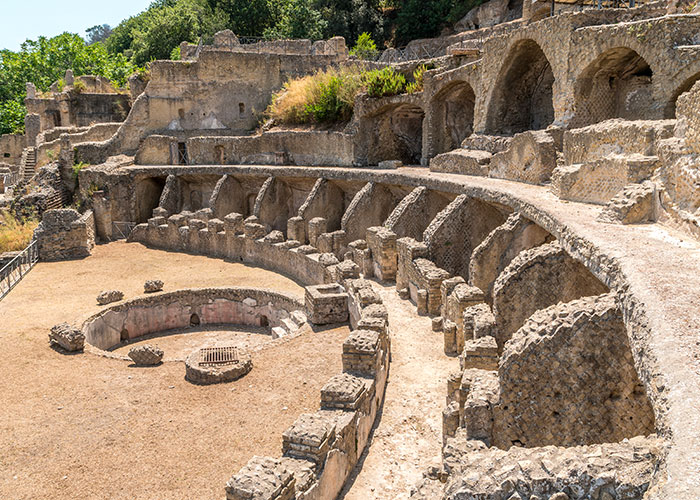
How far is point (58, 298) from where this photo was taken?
14109 millimetres

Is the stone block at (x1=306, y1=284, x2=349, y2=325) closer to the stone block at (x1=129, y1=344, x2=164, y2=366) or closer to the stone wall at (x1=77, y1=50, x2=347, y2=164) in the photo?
the stone block at (x1=129, y1=344, x2=164, y2=366)

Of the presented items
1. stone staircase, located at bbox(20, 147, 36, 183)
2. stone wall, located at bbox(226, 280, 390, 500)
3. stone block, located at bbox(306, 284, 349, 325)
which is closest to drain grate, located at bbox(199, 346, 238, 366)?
stone block, located at bbox(306, 284, 349, 325)

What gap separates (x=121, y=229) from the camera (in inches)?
835

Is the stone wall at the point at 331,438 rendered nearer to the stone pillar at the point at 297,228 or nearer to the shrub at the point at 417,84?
the stone pillar at the point at 297,228

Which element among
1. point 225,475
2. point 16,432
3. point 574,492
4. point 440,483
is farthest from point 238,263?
point 574,492

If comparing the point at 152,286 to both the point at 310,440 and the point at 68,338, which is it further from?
the point at 310,440

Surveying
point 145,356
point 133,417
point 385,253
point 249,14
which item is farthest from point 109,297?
point 249,14

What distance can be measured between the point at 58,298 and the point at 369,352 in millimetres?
9744

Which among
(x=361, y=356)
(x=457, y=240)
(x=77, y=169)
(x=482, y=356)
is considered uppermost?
(x=77, y=169)

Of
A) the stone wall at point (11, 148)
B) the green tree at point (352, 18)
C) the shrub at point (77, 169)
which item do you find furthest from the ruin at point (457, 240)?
the green tree at point (352, 18)

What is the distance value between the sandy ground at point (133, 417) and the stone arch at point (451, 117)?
10.3m

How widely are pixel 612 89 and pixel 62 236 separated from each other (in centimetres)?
1636

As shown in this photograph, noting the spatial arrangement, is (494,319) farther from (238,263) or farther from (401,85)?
(401,85)

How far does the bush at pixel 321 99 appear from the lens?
21.2m
